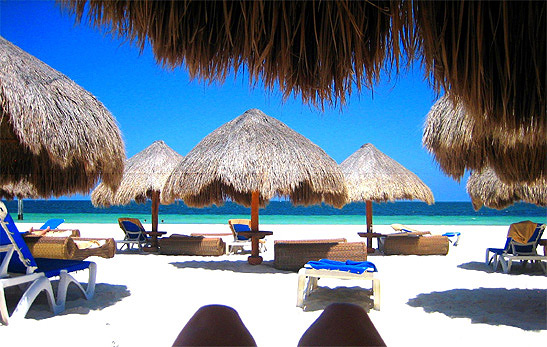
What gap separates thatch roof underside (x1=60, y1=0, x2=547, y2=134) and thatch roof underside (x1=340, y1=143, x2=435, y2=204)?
23.6 ft

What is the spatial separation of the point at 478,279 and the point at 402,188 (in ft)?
11.3

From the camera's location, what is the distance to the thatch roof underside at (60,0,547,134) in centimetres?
136

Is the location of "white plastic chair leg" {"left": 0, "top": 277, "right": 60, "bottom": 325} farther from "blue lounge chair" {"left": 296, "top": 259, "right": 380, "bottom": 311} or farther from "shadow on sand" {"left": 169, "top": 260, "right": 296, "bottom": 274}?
"shadow on sand" {"left": 169, "top": 260, "right": 296, "bottom": 274}

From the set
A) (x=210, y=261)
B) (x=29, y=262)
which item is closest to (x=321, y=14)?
(x=29, y=262)

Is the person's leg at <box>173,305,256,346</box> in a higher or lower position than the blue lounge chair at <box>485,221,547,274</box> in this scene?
higher

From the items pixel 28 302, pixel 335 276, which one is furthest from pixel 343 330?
pixel 28 302

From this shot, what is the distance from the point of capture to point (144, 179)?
904 centimetres

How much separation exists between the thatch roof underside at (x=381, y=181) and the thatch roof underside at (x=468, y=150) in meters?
4.42

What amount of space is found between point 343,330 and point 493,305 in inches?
146

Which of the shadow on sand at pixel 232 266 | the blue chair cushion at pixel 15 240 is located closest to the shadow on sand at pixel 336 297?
the shadow on sand at pixel 232 266

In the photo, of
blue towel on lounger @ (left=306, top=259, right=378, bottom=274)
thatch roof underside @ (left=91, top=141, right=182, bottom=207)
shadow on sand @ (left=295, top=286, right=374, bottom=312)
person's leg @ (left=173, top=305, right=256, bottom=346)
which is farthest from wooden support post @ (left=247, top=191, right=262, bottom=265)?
person's leg @ (left=173, top=305, right=256, bottom=346)

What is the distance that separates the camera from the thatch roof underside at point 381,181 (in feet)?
29.2

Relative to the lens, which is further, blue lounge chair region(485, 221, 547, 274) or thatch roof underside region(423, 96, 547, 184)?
blue lounge chair region(485, 221, 547, 274)

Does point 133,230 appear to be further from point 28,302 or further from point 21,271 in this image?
point 28,302
